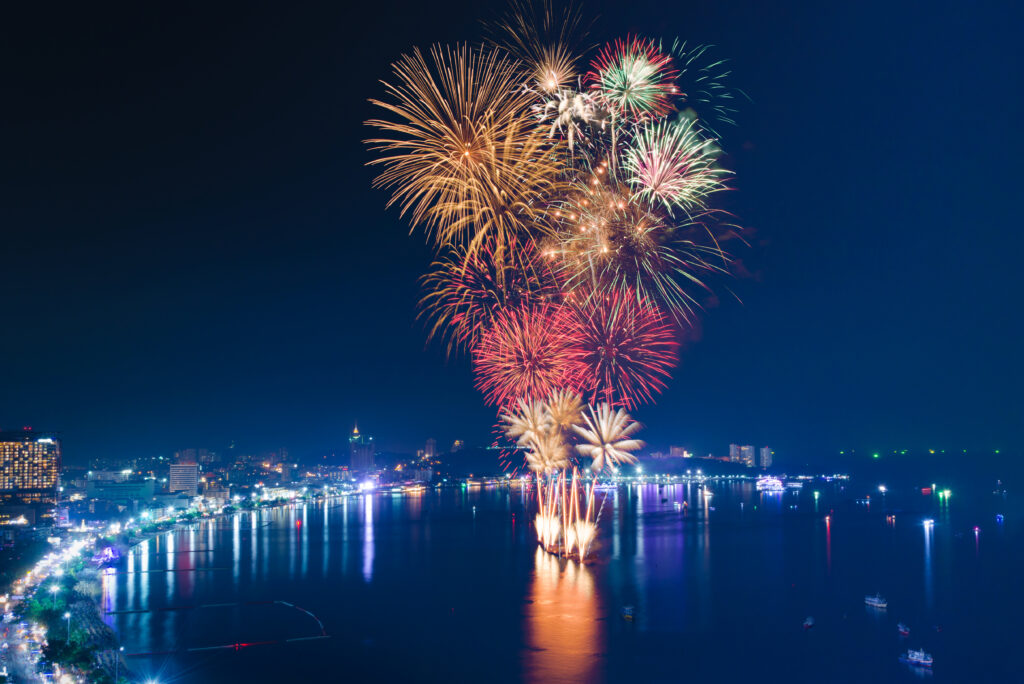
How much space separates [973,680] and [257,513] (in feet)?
251

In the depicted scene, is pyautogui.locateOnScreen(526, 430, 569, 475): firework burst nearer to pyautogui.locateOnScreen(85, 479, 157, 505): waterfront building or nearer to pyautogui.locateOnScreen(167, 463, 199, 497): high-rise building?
pyautogui.locateOnScreen(85, 479, 157, 505): waterfront building

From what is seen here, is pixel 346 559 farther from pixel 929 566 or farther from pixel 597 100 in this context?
pixel 597 100

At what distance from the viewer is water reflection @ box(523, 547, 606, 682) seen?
20.7m

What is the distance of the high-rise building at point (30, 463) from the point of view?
7231cm

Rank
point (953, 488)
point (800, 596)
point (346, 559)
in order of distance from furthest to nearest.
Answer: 1. point (953, 488)
2. point (346, 559)
3. point (800, 596)

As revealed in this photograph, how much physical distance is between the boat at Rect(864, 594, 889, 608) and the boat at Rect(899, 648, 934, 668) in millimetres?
7030

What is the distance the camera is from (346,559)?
42.6 metres

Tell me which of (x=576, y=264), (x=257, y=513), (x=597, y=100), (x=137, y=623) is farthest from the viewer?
(x=257, y=513)

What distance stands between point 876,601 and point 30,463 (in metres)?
78.7

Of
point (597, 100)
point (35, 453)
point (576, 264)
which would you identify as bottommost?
point (35, 453)

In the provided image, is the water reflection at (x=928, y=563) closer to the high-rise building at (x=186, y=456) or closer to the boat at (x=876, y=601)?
the boat at (x=876, y=601)

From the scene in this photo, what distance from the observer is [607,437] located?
938 inches

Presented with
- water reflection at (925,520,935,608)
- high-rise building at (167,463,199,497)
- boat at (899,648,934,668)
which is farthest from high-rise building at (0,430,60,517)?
boat at (899,648,934,668)

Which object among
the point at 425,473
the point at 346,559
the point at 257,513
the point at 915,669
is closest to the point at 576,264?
the point at 915,669
